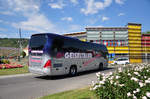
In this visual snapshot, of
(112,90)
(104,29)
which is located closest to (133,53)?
(104,29)

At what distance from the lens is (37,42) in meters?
10.4

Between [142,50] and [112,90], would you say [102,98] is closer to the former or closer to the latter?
[112,90]

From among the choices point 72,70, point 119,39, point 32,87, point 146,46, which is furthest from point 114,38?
point 32,87

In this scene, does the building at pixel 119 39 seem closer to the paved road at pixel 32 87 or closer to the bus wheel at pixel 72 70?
the bus wheel at pixel 72 70

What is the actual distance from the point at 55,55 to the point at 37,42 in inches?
68.1

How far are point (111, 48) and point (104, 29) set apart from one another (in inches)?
236

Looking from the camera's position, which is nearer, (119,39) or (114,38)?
(114,38)

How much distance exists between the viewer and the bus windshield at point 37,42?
10.0 meters

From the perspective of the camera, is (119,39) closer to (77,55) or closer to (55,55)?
(77,55)

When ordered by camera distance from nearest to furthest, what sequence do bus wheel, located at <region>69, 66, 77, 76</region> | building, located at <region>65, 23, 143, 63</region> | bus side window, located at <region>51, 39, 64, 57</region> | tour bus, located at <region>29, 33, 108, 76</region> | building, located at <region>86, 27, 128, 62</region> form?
tour bus, located at <region>29, 33, 108, 76</region>
bus side window, located at <region>51, 39, 64, 57</region>
bus wheel, located at <region>69, 66, 77, 76</region>
building, located at <region>65, 23, 143, 63</region>
building, located at <region>86, 27, 128, 62</region>

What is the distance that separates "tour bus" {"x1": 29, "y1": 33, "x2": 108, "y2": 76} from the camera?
9.84 meters

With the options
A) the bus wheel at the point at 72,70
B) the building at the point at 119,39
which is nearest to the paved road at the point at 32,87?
the bus wheel at the point at 72,70

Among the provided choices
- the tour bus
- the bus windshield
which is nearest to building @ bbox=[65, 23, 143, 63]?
the tour bus

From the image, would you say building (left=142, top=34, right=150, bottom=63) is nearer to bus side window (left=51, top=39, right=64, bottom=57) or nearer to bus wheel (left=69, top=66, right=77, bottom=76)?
bus wheel (left=69, top=66, right=77, bottom=76)
